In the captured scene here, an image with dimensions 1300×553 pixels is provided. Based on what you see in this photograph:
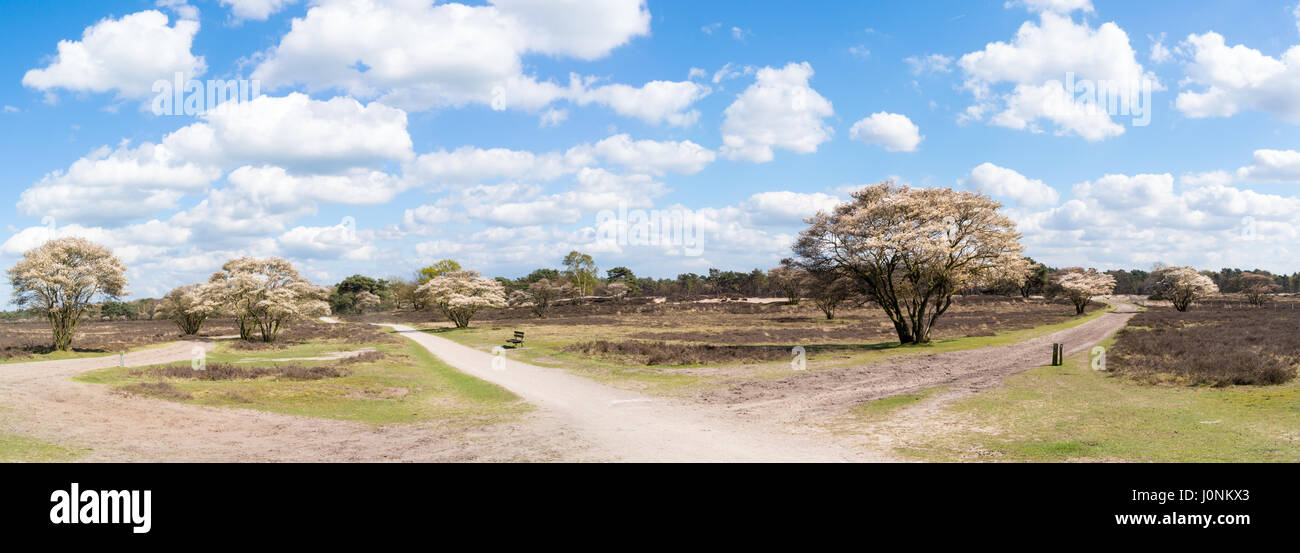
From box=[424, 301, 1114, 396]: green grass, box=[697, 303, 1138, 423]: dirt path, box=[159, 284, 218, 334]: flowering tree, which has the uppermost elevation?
box=[159, 284, 218, 334]: flowering tree

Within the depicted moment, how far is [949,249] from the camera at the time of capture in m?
37.2

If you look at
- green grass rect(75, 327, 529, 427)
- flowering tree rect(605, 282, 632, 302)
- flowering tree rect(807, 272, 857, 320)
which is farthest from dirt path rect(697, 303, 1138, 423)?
flowering tree rect(605, 282, 632, 302)

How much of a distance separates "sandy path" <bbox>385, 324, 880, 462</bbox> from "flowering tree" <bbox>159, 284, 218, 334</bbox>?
122 ft

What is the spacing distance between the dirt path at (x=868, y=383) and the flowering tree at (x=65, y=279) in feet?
122

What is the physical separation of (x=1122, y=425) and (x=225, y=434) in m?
20.9

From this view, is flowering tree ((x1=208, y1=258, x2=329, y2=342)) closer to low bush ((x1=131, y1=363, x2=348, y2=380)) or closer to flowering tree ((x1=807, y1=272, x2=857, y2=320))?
low bush ((x1=131, y1=363, x2=348, y2=380))

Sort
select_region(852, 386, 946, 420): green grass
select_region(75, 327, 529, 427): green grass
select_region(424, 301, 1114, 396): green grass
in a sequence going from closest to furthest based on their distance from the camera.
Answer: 1. select_region(852, 386, 946, 420): green grass
2. select_region(75, 327, 529, 427): green grass
3. select_region(424, 301, 1114, 396): green grass

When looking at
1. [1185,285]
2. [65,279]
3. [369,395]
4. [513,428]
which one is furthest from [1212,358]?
[1185,285]

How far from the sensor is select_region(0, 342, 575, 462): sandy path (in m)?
12.0

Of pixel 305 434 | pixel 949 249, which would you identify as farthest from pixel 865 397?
pixel 949 249

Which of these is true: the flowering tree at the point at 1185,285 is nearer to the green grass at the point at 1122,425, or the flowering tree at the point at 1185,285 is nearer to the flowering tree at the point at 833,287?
the flowering tree at the point at 833,287

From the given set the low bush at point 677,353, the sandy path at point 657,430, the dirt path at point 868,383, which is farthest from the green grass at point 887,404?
the low bush at point 677,353
